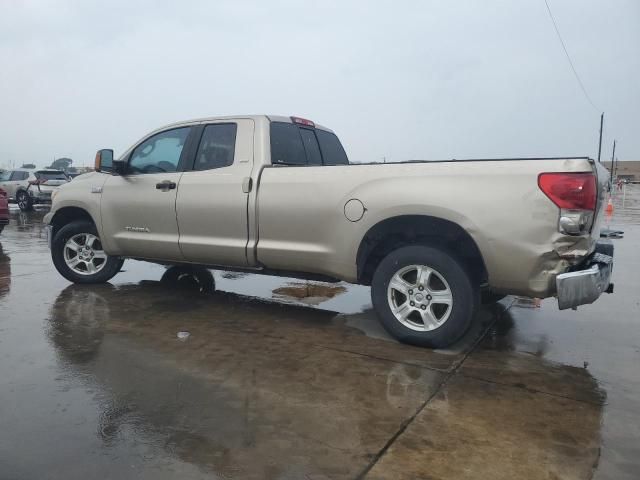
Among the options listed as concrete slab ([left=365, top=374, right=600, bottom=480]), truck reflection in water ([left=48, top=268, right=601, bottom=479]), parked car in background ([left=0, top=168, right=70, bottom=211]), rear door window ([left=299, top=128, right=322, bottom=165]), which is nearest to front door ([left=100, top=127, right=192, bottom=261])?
truck reflection in water ([left=48, top=268, right=601, bottom=479])

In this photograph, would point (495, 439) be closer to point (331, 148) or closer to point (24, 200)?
point (331, 148)

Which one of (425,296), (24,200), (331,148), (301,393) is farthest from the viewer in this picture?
(24,200)

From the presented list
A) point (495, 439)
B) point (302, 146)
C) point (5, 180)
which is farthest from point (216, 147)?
point (5, 180)

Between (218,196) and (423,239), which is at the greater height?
(218,196)

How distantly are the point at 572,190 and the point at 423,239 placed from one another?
46.2 inches

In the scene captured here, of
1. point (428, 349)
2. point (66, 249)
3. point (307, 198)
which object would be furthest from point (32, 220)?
point (428, 349)

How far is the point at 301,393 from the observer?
3.16 meters

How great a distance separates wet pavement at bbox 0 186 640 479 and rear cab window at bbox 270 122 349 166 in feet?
5.14

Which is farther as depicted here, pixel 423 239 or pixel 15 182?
pixel 15 182

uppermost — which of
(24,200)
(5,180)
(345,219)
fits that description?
(345,219)

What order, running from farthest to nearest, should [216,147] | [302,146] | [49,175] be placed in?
[49,175]
[302,146]
[216,147]

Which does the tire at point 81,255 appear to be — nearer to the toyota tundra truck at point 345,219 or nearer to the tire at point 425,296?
the toyota tundra truck at point 345,219

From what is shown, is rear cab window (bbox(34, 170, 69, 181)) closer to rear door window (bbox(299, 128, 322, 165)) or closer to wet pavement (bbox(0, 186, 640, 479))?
wet pavement (bbox(0, 186, 640, 479))

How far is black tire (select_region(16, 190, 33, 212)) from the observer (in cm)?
1911
